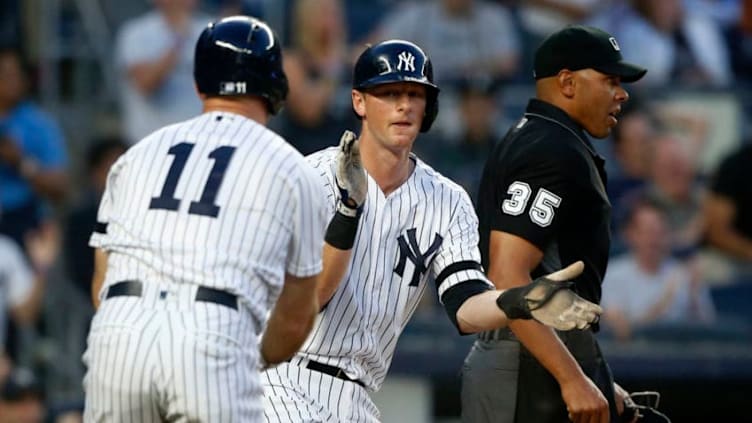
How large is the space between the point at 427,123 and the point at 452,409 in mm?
4466

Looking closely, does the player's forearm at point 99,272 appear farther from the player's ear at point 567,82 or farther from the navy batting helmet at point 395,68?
the player's ear at point 567,82

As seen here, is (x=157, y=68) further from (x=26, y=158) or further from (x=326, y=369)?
(x=326, y=369)

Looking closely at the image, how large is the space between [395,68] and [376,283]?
0.68 metres

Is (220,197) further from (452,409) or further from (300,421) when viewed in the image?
(452,409)

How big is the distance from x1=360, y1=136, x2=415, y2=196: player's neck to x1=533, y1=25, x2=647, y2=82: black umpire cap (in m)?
0.63

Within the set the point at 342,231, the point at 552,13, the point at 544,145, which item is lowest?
the point at 342,231

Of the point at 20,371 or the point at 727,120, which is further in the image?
the point at 727,120

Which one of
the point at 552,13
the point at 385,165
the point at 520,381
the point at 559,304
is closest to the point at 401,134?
the point at 385,165

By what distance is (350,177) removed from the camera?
4258mm

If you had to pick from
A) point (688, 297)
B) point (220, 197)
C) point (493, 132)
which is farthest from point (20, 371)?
point (220, 197)

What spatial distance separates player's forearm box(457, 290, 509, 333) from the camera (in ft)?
14.0

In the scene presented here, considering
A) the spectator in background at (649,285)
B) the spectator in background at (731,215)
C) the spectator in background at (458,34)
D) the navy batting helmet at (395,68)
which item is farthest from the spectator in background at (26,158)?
the navy batting helmet at (395,68)

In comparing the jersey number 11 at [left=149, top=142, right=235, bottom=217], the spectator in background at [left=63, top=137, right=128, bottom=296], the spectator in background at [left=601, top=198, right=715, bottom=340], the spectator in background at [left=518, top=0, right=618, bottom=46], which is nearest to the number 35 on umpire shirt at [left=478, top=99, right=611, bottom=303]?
the jersey number 11 at [left=149, top=142, right=235, bottom=217]

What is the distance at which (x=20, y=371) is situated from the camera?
8578 mm
